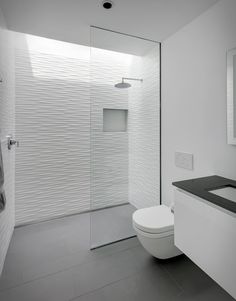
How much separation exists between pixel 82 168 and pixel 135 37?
70.1 inches

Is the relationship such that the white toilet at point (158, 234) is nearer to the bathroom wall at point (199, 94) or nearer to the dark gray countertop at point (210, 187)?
the dark gray countertop at point (210, 187)

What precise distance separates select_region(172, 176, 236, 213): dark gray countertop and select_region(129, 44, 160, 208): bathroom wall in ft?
2.87

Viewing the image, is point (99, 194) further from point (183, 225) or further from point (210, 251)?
point (210, 251)

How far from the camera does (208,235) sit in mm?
1074

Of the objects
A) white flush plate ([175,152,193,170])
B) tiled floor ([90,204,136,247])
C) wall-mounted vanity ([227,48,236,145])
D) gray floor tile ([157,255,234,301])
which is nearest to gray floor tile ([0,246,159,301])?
gray floor tile ([157,255,234,301])

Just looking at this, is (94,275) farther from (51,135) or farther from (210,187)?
(51,135)

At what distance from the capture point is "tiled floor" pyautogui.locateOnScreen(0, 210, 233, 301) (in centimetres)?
136

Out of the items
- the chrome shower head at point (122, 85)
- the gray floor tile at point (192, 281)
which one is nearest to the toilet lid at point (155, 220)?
the gray floor tile at point (192, 281)

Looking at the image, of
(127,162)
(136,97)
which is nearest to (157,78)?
(136,97)

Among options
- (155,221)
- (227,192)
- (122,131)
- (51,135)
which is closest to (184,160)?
(227,192)

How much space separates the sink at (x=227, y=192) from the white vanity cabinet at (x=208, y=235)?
0.93ft

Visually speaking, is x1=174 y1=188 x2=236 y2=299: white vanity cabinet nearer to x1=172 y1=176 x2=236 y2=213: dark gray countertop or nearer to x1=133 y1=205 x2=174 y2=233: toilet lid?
x1=172 y1=176 x2=236 y2=213: dark gray countertop

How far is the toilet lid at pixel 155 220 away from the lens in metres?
1.54

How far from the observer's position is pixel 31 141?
7.66 feet
